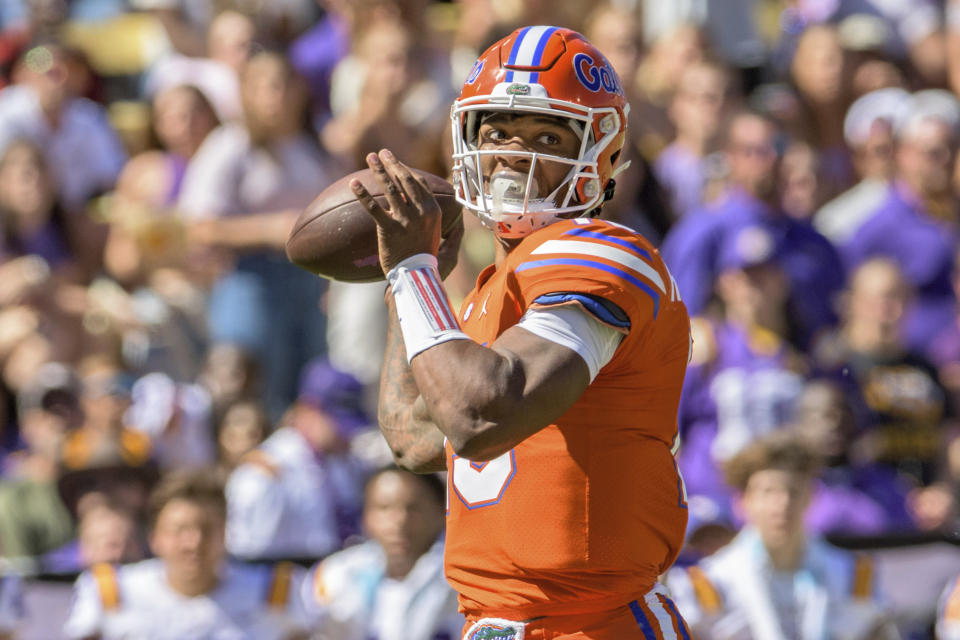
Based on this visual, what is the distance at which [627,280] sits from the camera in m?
2.88

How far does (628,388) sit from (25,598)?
384 centimetres

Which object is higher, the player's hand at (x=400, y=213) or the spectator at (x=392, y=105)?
the player's hand at (x=400, y=213)

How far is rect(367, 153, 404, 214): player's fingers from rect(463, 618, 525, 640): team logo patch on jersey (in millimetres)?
827

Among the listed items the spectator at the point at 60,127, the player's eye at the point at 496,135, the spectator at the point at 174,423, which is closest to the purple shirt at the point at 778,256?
the spectator at the point at 174,423

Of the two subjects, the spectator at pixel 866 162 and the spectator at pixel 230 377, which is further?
the spectator at pixel 866 162

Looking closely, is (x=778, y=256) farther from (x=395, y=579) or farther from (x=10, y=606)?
(x=10, y=606)

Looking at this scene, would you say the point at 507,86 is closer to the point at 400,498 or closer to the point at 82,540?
the point at 400,498

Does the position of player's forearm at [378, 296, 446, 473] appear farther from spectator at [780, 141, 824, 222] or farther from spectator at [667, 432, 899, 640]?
spectator at [780, 141, 824, 222]

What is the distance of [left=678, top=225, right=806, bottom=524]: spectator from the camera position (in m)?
7.02

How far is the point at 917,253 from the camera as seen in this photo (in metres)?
8.08

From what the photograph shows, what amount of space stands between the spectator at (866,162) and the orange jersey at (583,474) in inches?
211

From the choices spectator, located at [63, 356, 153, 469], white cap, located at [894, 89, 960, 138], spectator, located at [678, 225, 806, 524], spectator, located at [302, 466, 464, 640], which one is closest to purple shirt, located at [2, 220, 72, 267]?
spectator, located at [63, 356, 153, 469]

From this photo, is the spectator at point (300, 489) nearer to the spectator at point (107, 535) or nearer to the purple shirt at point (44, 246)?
the spectator at point (107, 535)

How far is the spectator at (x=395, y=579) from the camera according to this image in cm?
610
